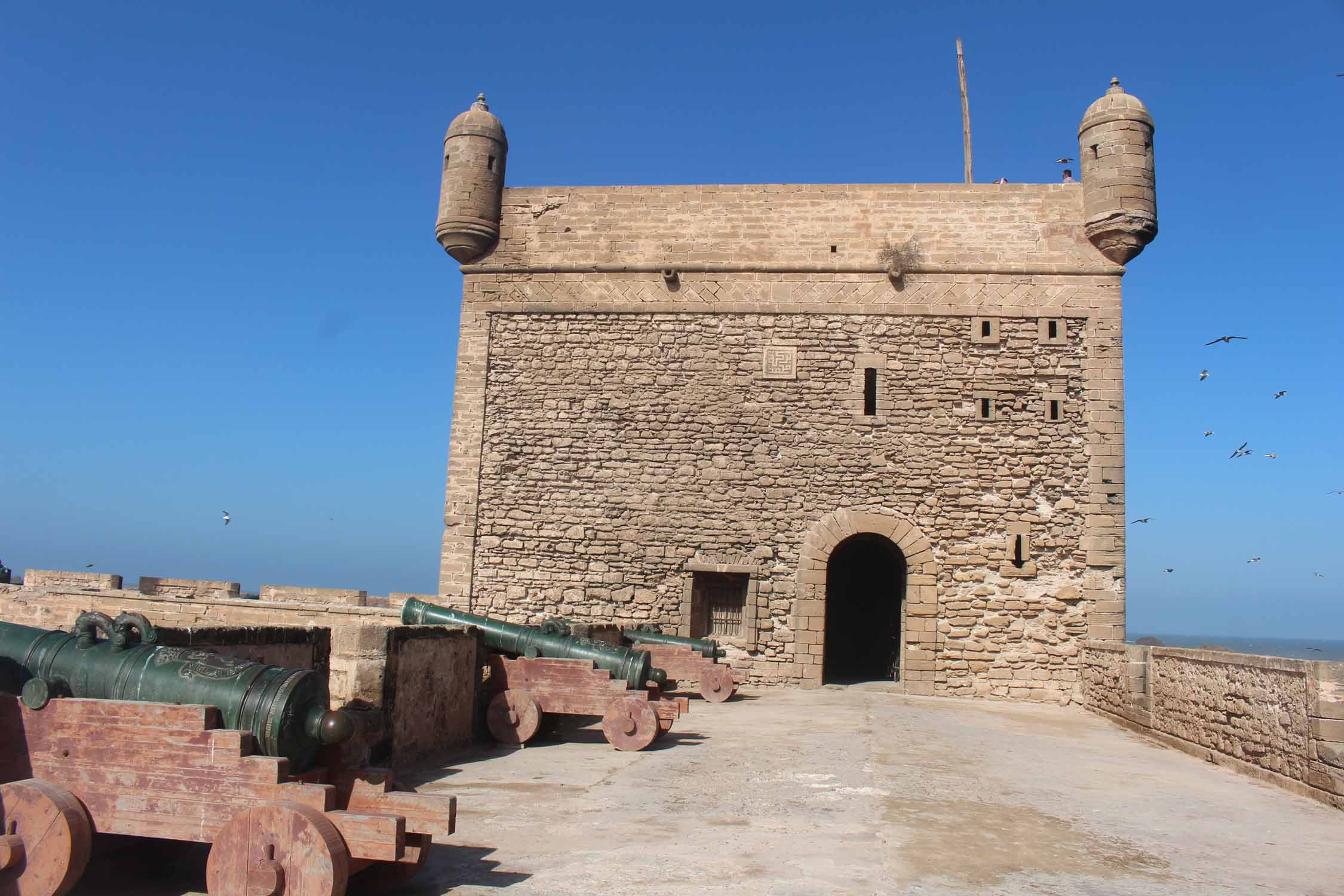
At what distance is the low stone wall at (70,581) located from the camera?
12.8 m

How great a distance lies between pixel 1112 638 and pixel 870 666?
455 centimetres

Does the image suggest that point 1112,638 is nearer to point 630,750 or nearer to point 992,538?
point 992,538

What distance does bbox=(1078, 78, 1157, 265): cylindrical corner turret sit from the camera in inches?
477

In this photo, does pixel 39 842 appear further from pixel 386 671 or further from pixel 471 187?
pixel 471 187

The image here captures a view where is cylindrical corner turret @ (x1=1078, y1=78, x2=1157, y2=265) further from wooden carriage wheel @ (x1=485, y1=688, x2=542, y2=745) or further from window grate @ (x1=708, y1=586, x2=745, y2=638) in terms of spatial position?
wooden carriage wheel @ (x1=485, y1=688, x2=542, y2=745)

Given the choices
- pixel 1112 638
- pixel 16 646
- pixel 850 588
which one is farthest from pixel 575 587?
pixel 16 646

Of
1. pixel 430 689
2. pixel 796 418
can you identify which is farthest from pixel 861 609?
pixel 430 689

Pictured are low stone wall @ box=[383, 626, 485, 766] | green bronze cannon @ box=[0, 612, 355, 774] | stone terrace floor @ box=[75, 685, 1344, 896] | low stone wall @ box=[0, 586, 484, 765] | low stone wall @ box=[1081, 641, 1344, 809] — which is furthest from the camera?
low stone wall @ box=[1081, 641, 1344, 809]

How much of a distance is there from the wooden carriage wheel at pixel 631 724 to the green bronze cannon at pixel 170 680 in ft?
11.5

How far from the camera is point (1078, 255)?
1247 cm

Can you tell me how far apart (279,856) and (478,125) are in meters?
11.8

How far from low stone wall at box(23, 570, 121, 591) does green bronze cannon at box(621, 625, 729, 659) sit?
22.2 feet

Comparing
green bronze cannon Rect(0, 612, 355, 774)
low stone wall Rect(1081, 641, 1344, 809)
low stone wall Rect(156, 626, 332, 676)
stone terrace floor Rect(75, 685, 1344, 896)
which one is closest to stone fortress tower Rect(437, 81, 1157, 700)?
low stone wall Rect(1081, 641, 1344, 809)

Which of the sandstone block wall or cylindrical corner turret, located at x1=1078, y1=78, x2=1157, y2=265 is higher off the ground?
cylindrical corner turret, located at x1=1078, y1=78, x2=1157, y2=265
